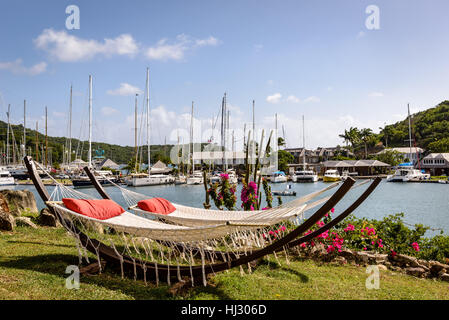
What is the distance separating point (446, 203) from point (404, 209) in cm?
348

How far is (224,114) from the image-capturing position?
24.7 metres

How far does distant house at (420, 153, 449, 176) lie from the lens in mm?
35219

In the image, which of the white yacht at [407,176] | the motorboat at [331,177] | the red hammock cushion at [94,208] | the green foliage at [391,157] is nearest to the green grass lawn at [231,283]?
the red hammock cushion at [94,208]

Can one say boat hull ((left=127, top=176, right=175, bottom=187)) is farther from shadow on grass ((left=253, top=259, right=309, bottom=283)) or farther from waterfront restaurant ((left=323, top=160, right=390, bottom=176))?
shadow on grass ((left=253, top=259, right=309, bottom=283))

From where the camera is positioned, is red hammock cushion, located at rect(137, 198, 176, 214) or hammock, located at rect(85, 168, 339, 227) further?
red hammock cushion, located at rect(137, 198, 176, 214)

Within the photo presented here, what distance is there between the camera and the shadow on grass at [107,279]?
2.86 meters

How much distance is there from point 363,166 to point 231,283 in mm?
38055

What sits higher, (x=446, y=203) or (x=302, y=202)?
(x=302, y=202)

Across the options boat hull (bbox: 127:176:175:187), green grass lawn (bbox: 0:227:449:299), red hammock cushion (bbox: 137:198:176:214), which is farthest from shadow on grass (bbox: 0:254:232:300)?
boat hull (bbox: 127:176:175:187)

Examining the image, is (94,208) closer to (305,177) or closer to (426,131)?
(305,177)

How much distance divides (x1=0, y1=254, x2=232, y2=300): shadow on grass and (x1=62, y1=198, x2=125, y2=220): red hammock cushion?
0.60 meters

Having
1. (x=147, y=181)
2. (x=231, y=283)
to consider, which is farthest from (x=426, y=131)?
(x=231, y=283)
